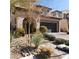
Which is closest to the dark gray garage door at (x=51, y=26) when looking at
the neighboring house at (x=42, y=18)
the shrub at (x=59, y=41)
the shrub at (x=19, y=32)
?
the neighboring house at (x=42, y=18)

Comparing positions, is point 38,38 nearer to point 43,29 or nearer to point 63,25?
point 43,29

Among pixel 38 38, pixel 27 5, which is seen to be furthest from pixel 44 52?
pixel 27 5

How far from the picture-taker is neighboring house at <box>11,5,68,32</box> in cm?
178

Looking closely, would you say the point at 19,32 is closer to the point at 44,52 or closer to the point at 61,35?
the point at 44,52

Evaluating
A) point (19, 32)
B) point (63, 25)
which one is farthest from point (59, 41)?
point (19, 32)

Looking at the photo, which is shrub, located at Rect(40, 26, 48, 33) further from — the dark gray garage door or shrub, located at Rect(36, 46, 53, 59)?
shrub, located at Rect(36, 46, 53, 59)

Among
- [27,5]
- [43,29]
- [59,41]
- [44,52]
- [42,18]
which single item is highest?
[27,5]

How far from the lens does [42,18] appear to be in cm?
181

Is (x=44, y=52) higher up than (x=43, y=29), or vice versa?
(x=43, y=29)

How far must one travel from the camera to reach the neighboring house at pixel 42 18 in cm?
178
